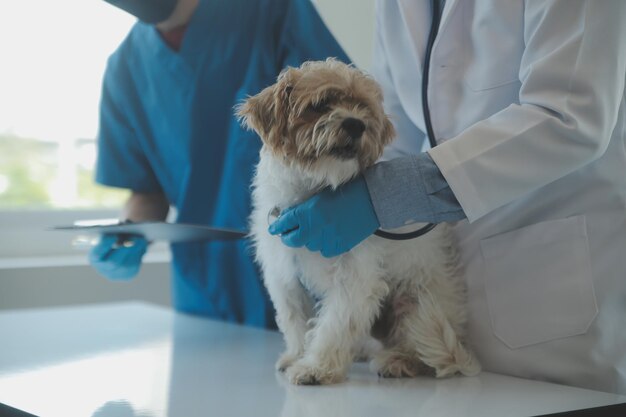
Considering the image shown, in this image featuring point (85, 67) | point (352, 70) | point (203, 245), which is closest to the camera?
point (352, 70)

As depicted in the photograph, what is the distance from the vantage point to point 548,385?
1.21 m

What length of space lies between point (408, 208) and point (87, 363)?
762mm

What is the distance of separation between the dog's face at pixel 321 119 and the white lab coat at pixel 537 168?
5.6 inches

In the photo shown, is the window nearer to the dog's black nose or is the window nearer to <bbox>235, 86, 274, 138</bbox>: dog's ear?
<bbox>235, 86, 274, 138</bbox>: dog's ear

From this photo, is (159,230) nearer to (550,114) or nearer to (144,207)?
(144,207)

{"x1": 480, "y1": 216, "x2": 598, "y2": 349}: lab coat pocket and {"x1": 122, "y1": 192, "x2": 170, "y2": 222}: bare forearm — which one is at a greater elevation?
{"x1": 480, "y1": 216, "x2": 598, "y2": 349}: lab coat pocket

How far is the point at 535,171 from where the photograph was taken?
1121mm

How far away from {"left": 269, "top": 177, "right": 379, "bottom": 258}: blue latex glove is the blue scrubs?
2.06 ft

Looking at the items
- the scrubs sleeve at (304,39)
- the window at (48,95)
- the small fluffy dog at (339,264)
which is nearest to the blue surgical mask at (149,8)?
the scrubs sleeve at (304,39)

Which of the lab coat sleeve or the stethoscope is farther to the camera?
the stethoscope

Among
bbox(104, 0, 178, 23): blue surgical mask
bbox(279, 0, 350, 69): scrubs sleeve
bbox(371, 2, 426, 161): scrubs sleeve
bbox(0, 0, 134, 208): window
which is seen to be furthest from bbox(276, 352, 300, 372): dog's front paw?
bbox(0, 0, 134, 208): window

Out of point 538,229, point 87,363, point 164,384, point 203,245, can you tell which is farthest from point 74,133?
point 538,229

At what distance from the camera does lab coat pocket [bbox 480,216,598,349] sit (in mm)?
1203

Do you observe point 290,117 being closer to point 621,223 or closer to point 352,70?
point 352,70
